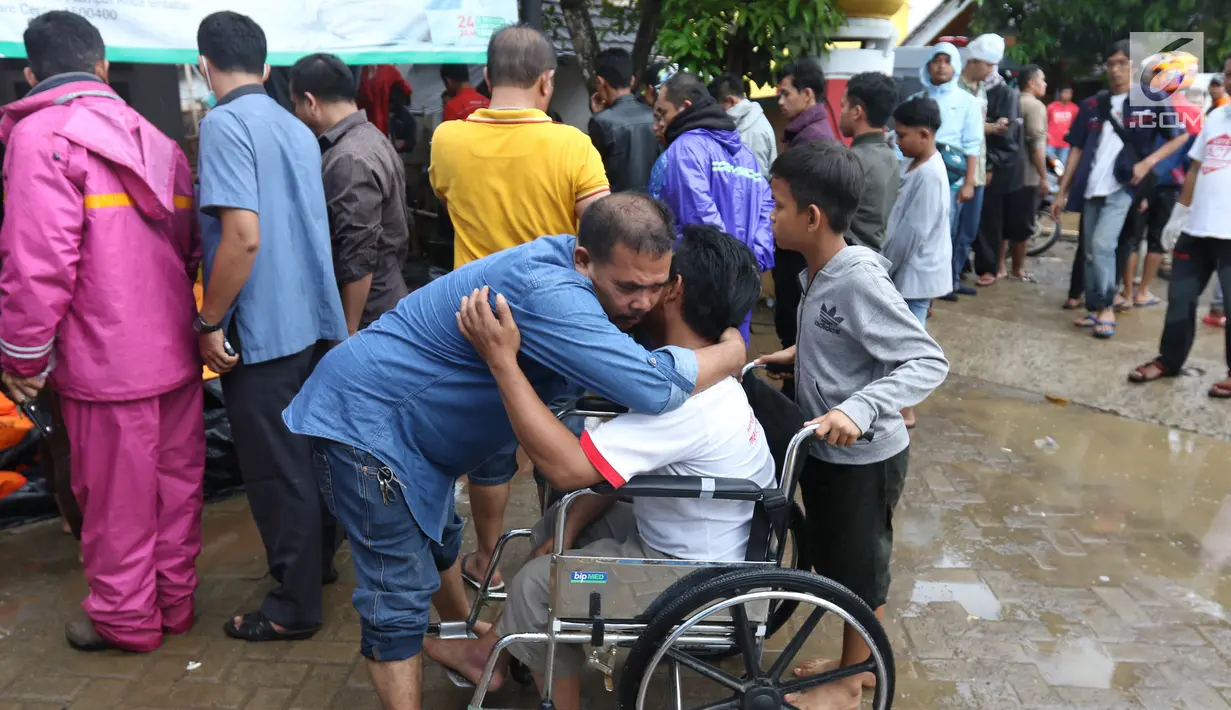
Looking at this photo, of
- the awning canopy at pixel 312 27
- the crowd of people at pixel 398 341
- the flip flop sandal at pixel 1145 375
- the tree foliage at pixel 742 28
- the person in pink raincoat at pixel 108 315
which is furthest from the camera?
the tree foliage at pixel 742 28

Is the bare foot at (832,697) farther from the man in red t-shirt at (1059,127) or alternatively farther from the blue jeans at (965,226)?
the man in red t-shirt at (1059,127)

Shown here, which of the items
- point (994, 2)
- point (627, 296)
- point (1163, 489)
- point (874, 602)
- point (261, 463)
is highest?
point (994, 2)

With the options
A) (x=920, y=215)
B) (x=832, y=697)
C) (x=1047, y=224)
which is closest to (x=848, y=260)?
(x=832, y=697)

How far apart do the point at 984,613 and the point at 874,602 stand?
33.0 inches

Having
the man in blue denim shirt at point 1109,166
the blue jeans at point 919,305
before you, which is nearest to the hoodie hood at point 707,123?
the blue jeans at point 919,305

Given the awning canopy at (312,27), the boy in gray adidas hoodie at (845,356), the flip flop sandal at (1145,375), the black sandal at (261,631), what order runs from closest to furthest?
the boy in gray adidas hoodie at (845,356), the black sandal at (261,631), the awning canopy at (312,27), the flip flop sandal at (1145,375)

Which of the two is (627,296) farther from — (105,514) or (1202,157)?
(1202,157)

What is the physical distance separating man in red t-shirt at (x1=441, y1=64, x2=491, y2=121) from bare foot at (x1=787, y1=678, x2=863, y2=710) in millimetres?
4614

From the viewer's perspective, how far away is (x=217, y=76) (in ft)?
9.56

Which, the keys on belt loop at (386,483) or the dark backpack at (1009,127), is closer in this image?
the keys on belt loop at (386,483)

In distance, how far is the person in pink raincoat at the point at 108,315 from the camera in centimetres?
271

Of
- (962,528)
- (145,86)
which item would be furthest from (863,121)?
(145,86)

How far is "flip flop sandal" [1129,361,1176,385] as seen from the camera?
557cm

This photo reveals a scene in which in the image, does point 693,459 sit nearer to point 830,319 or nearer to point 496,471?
point 830,319
